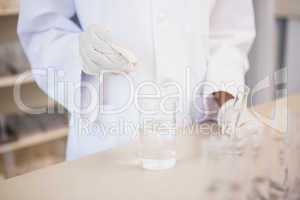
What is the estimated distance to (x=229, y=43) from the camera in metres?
0.94

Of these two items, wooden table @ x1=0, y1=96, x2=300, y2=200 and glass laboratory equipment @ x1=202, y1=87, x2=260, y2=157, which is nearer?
wooden table @ x1=0, y1=96, x2=300, y2=200

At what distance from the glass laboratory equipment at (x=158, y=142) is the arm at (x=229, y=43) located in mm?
178

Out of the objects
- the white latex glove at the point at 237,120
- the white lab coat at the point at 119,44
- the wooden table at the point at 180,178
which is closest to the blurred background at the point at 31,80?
the white lab coat at the point at 119,44

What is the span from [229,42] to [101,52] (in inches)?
13.4

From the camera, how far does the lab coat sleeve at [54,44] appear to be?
0.81 metres

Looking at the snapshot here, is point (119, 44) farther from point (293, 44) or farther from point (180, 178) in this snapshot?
point (293, 44)

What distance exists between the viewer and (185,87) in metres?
0.89

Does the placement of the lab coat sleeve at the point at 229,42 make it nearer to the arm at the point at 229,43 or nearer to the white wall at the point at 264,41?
the arm at the point at 229,43

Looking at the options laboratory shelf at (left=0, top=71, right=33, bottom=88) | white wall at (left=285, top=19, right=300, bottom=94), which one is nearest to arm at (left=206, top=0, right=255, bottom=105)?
white wall at (left=285, top=19, right=300, bottom=94)

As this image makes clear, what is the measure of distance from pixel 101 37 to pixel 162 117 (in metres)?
0.16

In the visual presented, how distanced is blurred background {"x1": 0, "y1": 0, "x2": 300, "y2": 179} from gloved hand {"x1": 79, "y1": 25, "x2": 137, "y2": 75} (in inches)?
29.7

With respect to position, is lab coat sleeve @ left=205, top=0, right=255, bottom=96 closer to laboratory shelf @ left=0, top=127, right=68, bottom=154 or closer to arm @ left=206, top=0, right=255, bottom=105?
Result: arm @ left=206, top=0, right=255, bottom=105

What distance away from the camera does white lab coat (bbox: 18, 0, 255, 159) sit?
0.82 metres

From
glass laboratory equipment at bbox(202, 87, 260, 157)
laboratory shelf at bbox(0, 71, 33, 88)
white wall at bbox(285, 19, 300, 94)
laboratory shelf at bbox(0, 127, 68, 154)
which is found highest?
white wall at bbox(285, 19, 300, 94)
